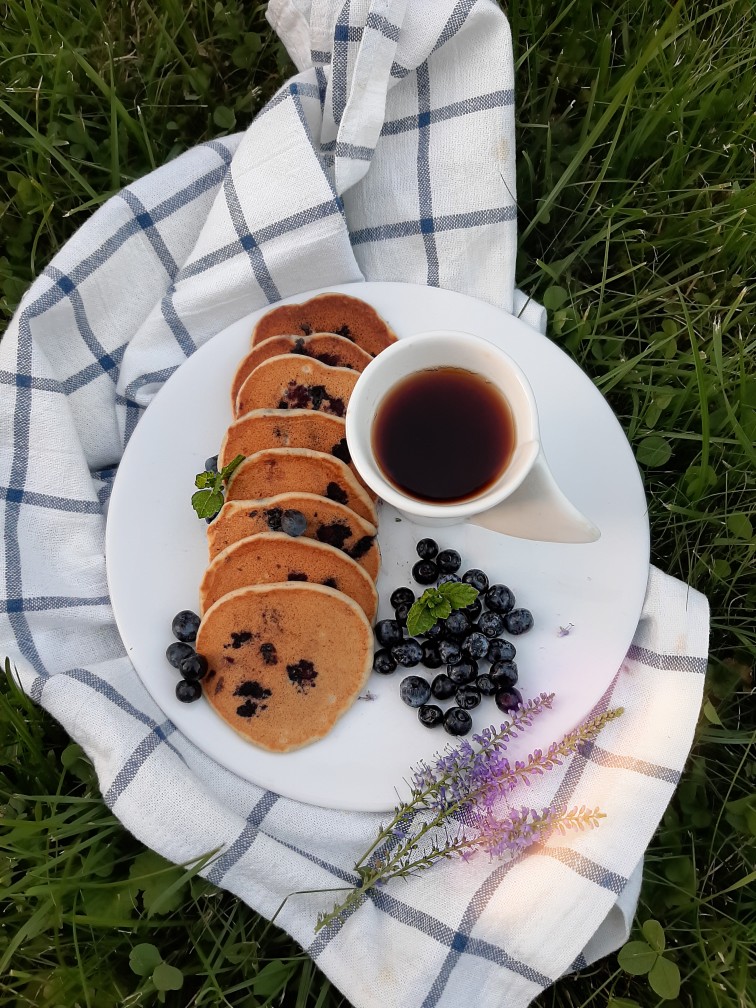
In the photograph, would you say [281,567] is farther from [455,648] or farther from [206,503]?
[455,648]

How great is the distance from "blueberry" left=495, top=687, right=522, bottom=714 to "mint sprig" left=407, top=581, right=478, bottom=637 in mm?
267

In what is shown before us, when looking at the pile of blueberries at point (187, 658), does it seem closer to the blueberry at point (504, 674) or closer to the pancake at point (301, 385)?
the pancake at point (301, 385)

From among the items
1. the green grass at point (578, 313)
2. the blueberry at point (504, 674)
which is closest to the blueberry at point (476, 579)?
the blueberry at point (504, 674)

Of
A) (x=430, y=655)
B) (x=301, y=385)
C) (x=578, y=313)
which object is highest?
(x=301, y=385)

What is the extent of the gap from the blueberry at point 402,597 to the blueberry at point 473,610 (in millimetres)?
149

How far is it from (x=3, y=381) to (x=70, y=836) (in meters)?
1.29

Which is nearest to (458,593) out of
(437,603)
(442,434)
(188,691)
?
(437,603)

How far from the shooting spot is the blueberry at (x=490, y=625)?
2244 millimetres

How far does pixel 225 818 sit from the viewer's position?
7.10ft

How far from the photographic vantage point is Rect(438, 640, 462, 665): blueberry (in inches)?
88.1

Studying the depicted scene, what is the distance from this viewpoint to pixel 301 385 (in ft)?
7.60

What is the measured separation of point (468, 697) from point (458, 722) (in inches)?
2.7

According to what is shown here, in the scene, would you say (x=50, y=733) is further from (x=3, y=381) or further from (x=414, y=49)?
(x=414, y=49)

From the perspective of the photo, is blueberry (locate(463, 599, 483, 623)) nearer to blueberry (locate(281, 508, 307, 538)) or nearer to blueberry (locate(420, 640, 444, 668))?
blueberry (locate(420, 640, 444, 668))
